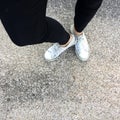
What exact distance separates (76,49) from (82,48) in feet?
0.13

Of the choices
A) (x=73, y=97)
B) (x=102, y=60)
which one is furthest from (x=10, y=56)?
(x=102, y=60)

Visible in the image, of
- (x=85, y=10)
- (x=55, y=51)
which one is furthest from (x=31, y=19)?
(x=55, y=51)

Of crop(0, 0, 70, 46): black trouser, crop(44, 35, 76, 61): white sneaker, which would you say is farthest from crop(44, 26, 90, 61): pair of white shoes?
crop(0, 0, 70, 46): black trouser

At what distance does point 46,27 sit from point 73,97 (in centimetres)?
52

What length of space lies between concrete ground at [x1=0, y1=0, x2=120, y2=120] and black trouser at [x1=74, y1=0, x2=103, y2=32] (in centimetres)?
30

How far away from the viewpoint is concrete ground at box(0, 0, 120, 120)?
5.00 feet

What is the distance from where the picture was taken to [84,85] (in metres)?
1.58

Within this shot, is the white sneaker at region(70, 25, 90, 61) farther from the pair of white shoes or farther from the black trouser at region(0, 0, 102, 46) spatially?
the black trouser at region(0, 0, 102, 46)

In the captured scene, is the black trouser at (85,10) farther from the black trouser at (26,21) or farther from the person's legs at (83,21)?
the black trouser at (26,21)

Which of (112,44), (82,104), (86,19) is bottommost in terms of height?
(82,104)

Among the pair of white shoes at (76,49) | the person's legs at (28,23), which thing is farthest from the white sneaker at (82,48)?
the person's legs at (28,23)

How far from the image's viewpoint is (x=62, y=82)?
158 cm

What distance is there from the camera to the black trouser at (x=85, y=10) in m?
1.21

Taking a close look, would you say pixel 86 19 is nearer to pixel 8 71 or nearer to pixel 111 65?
pixel 111 65
